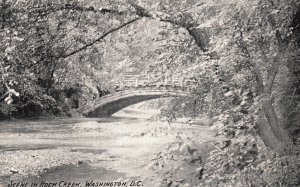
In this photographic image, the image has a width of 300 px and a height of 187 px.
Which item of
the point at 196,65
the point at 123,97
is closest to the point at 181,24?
the point at 196,65

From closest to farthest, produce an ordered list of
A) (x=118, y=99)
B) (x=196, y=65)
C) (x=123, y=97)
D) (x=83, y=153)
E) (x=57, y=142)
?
(x=196, y=65), (x=83, y=153), (x=57, y=142), (x=123, y=97), (x=118, y=99)

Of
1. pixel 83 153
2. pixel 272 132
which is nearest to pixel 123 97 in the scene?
pixel 83 153

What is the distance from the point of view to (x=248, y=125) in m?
4.36

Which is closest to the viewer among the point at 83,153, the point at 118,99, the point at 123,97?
the point at 83,153

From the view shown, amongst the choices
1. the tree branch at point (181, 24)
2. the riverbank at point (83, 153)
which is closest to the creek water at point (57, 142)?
the riverbank at point (83, 153)

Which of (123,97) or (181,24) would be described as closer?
(181,24)

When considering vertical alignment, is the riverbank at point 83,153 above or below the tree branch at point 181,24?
below

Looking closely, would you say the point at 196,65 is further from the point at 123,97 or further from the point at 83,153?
the point at 123,97

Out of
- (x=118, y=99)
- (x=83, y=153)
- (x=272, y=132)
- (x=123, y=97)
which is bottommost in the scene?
(x=83, y=153)

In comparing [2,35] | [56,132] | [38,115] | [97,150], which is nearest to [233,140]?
[2,35]

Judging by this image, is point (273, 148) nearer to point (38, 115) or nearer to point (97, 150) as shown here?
point (97, 150)

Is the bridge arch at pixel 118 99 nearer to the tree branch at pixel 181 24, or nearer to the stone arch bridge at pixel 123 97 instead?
the stone arch bridge at pixel 123 97

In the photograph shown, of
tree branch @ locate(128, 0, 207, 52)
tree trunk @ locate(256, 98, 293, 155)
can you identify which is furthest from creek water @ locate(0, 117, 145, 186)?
tree trunk @ locate(256, 98, 293, 155)

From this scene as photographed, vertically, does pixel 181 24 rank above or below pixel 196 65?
above
